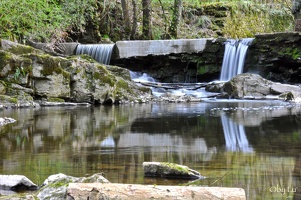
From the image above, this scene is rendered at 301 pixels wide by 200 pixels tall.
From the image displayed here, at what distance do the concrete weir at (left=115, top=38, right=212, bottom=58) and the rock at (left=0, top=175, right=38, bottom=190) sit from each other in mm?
16808

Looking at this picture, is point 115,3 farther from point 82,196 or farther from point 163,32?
point 82,196

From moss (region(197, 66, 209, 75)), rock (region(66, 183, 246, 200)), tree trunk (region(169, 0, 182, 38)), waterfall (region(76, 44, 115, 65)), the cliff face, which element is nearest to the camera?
rock (region(66, 183, 246, 200))

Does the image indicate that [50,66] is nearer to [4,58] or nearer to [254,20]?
[4,58]

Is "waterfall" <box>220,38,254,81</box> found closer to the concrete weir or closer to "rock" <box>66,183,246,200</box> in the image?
the concrete weir

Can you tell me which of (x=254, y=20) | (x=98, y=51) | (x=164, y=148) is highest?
(x=254, y=20)

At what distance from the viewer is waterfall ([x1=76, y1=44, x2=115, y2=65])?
812 inches

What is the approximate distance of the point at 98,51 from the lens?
68.3 ft

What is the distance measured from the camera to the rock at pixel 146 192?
290cm

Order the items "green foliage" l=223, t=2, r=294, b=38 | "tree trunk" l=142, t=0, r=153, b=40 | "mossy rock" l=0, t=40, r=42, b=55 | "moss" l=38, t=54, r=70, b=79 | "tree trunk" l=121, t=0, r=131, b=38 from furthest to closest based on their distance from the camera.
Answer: "green foliage" l=223, t=2, r=294, b=38 < "tree trunk" l=121, t=0, r=131, b=38 < "tree trunk" l=142, t=0, r=153, b=40 < "mossy rock" l=0, t=40, r=42, b=55 < "moss" l=38, t=54, r=70, b=79

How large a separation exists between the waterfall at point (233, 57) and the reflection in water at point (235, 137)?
10912mm

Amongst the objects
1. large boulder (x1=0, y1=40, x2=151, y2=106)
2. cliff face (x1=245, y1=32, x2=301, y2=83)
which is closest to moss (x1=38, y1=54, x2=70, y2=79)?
large boulder (x1=0, y1=40, x2=151, y2=106)

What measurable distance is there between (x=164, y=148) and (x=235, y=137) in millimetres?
1485

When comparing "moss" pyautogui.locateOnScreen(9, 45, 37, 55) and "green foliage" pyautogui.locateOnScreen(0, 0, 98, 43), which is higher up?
"green foliage" pyautogui.locateOnScreen(0, 0, 98, 43)

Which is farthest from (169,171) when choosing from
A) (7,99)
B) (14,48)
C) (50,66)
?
(14,48)
